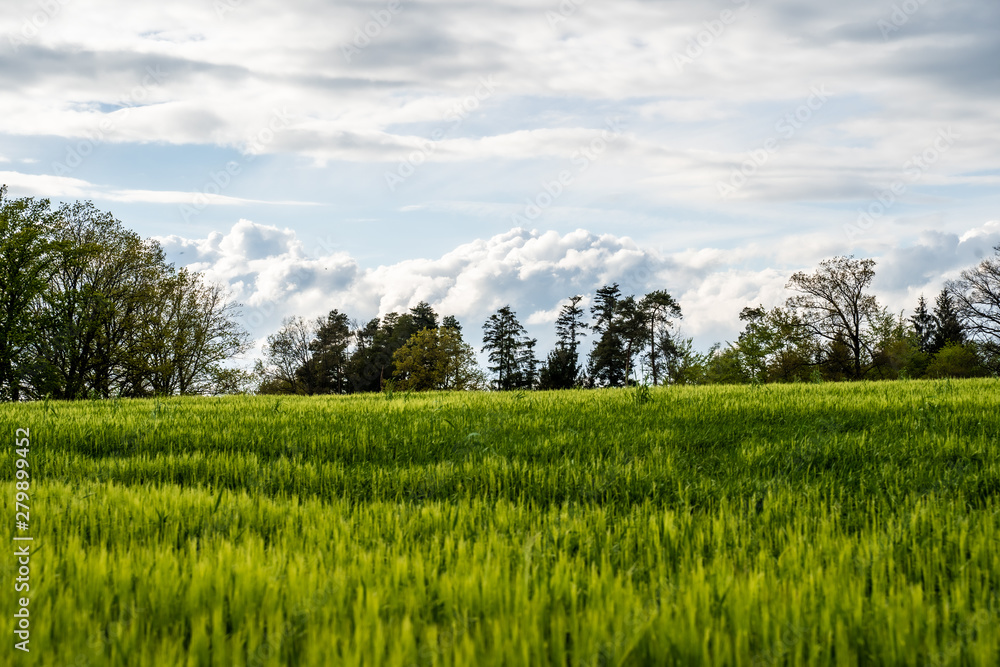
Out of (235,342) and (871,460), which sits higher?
(235,342)

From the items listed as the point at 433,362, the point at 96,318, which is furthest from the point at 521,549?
the point at 433,362

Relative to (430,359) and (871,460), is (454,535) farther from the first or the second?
(430,359)

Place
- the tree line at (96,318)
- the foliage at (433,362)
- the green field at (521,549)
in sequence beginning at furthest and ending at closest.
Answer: the foliage at (433,362), the tree line at (96,318), the green field at (521,549)

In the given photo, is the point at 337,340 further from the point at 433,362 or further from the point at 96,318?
the point at 96,318

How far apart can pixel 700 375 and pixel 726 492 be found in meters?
64.6

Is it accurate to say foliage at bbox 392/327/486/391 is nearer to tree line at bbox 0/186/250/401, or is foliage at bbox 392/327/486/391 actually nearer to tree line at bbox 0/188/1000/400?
tree line at bbox 0/188/1000/400

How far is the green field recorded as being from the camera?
2418 millimetres

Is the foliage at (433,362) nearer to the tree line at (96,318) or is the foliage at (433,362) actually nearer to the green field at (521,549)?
the tree line at (96,318)

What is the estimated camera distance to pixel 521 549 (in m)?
3.51

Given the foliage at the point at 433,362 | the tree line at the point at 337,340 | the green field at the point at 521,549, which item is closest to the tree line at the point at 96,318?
the tree line at the point at 337,340

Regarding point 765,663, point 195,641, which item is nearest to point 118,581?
point 195,641

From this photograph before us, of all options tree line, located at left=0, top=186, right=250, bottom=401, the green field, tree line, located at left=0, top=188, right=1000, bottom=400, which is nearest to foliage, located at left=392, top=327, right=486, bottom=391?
tree line, located at left=0, top=188, right=1000, bottom=400

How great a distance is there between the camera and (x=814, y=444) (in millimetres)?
6961

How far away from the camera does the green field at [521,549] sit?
2418 mm
